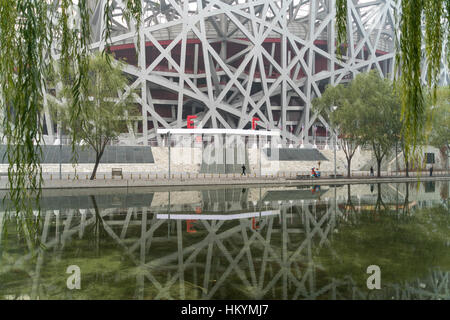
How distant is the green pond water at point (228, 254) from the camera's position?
18.9ft

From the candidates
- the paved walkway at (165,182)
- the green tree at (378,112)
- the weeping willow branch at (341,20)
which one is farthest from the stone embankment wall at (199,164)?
the weeping willow branch at (341,20)

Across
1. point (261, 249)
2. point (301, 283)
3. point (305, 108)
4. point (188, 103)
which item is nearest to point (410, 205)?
point (261, 249)

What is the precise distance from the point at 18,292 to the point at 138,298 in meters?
2.08

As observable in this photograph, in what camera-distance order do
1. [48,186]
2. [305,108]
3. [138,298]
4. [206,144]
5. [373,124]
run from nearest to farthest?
[138,298]
[48,186]
[373,124]
[206,144]
[305,108]

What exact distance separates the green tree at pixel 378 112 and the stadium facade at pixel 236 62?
1365 cm

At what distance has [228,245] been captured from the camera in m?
8.82

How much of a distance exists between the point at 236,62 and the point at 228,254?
53.9 metres

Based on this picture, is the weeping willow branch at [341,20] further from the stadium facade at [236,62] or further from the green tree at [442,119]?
the stadium facade at [236,62]

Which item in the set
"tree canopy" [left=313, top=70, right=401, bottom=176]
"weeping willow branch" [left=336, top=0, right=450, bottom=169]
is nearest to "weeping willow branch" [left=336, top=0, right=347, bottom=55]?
"weeping willow branch" [left=336, top=0, right=450, bottom=169]

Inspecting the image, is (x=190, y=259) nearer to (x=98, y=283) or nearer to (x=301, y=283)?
(x=98, y=283)

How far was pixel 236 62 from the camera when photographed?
192 feet

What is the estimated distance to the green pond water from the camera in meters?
5.77

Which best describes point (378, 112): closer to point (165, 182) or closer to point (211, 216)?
point (165, 182)
